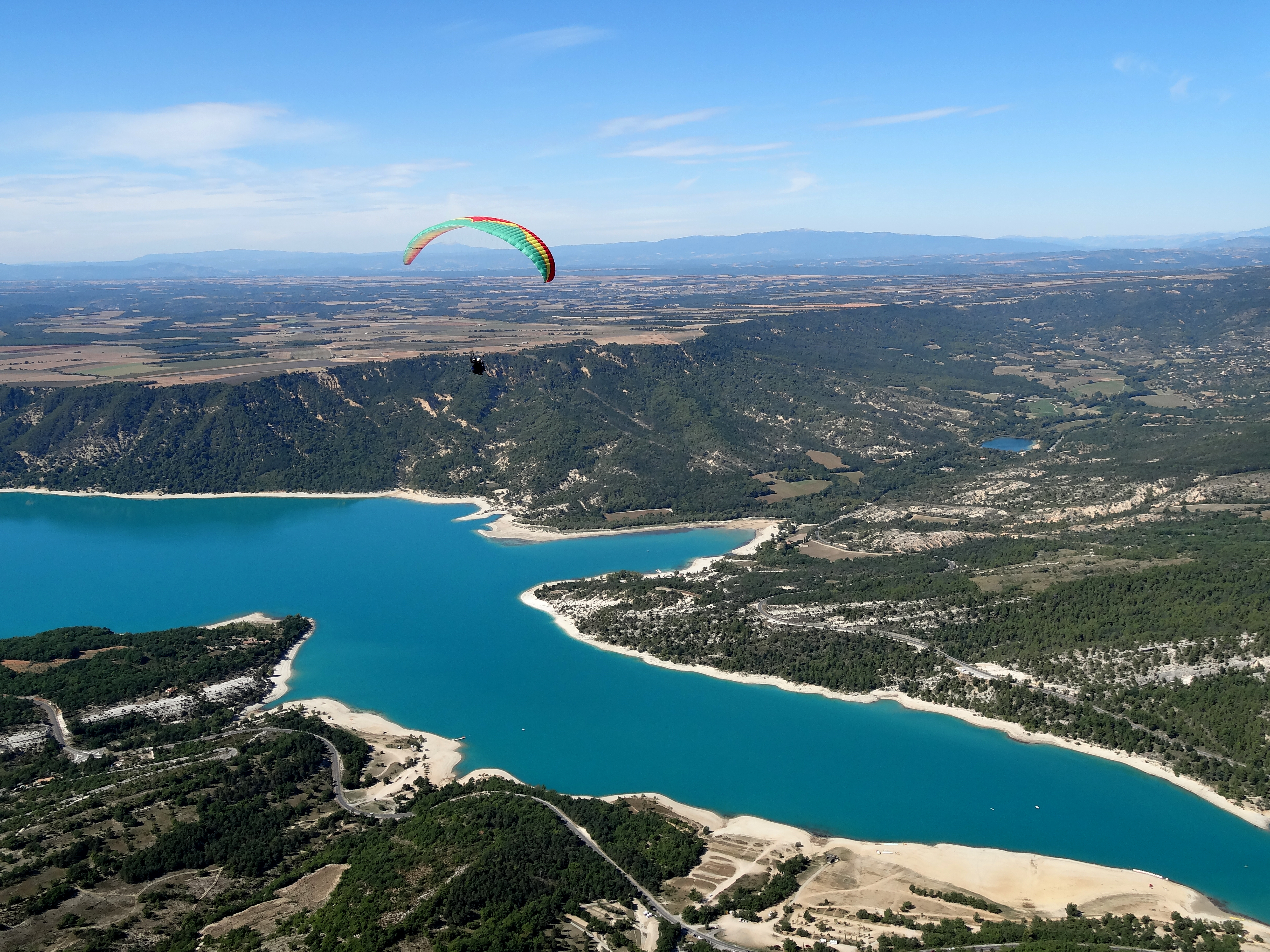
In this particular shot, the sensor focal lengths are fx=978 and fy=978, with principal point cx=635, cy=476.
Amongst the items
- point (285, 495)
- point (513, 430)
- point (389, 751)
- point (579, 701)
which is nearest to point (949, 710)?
point (579, 701)

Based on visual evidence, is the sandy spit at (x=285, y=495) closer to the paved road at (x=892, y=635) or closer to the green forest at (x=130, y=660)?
the green forest at (x=130, y=660)

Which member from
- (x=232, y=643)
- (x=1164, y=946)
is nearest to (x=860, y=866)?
(x=1164, y=946)

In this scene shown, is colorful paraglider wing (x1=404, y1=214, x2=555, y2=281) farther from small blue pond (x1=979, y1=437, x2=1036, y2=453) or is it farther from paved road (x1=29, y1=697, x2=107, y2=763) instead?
small blue pond (x1=979, y1=437, x2=1036, y2=453)

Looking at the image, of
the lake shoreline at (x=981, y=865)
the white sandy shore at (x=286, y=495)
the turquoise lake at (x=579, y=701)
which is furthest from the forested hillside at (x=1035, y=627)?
the white sandy shore at (x=286, y=495)

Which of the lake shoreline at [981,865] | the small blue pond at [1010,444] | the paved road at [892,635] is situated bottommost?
the lake shoreline at [981,865]

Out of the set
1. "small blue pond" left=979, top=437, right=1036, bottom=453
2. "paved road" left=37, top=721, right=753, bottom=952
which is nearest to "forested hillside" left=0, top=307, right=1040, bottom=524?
"small blue pond" left=979, top=437, right=1036, bottom=453

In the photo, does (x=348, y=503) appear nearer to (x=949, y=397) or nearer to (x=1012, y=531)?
(x=1012, y=531)
